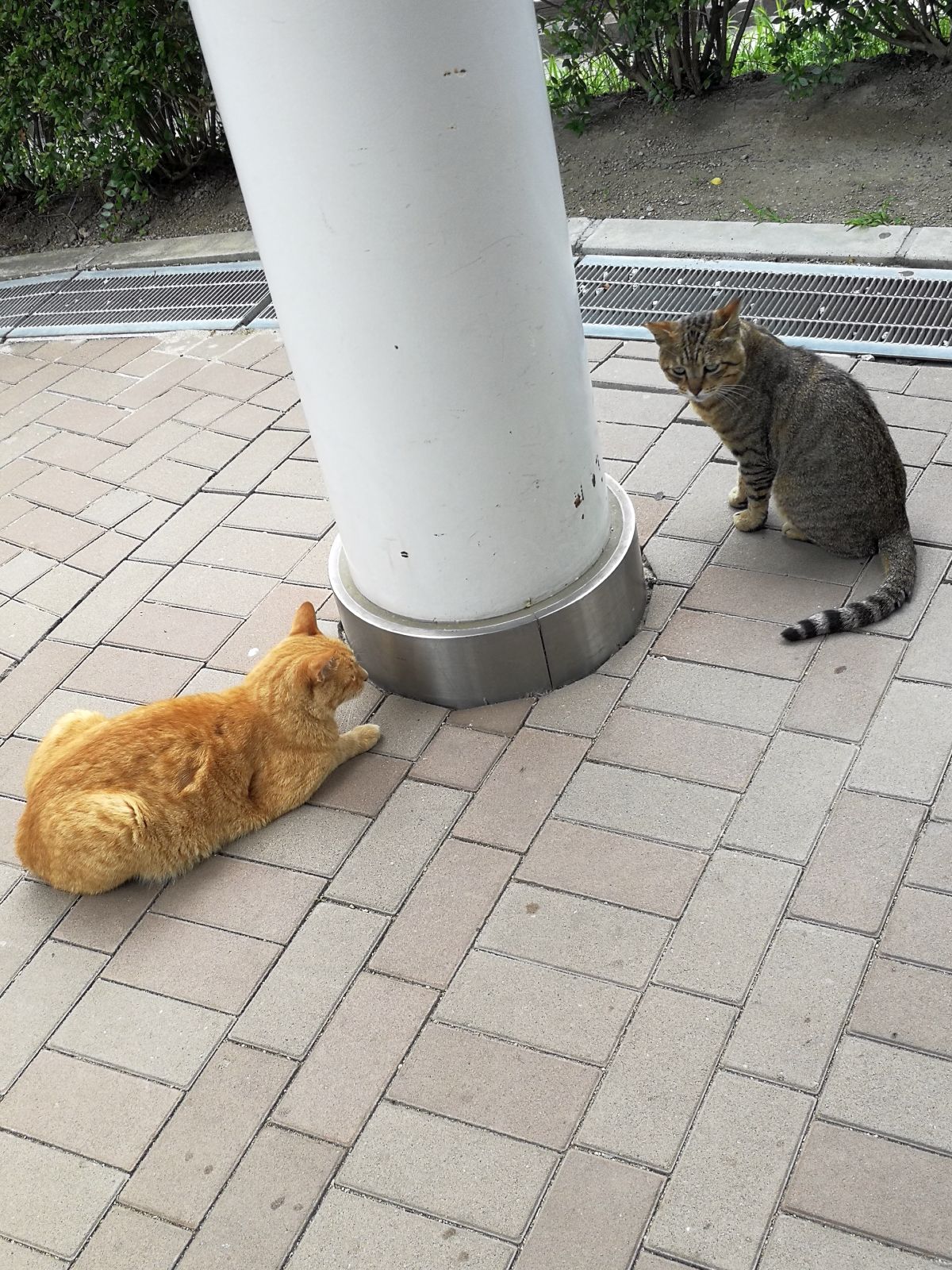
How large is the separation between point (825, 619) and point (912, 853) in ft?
2.89

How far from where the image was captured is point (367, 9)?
272 cm

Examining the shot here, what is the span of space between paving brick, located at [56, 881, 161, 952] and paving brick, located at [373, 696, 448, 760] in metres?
0.85

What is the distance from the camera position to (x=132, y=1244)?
267 cm

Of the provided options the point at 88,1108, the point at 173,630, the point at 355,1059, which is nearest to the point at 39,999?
the point at 88,1108

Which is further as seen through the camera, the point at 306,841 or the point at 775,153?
the point at 775,153

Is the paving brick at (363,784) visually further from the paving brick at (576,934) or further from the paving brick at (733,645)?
the paving brick at (733,645)

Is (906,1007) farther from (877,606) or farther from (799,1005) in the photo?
(877,606)

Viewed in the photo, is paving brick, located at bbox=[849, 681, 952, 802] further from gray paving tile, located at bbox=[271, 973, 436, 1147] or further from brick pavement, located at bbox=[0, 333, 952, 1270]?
gray paving tile, located at bbox=[271, 973, 436, 1147]

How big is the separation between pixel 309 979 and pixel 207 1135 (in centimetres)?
47

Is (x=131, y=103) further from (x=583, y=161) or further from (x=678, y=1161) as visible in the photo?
(x=678, y=1161)

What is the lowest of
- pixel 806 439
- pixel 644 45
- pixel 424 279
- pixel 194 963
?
pixel 194 963

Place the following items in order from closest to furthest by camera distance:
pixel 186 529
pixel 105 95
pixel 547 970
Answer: pixel 547 970 → pixel 186 529 → pixel 105 95

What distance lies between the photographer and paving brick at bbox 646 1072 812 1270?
97.2 inches

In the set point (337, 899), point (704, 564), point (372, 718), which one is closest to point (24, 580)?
point (372, 718)
